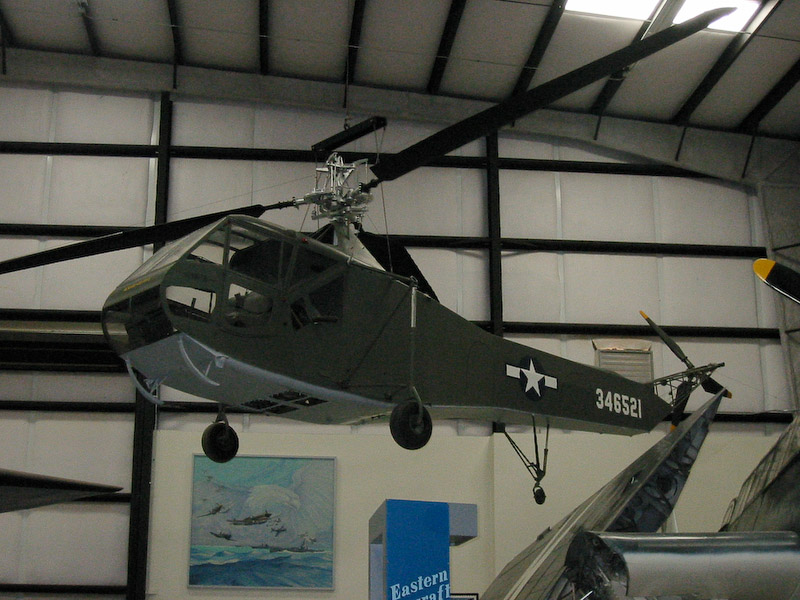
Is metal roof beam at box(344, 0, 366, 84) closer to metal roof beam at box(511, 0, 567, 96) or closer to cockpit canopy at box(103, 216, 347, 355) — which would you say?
metal roof beam at box(511, 0, 567, 96)

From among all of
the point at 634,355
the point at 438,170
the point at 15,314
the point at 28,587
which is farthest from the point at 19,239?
the point at 634,355

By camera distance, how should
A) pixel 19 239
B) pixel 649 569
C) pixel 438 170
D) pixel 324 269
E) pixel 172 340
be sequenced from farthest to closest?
pixel 438 170
pixel 19 239
pixel 324 269
pixel 172 340
pixel 649 569

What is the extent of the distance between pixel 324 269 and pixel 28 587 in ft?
27.9

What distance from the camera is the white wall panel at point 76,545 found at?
Answer: 12367mm

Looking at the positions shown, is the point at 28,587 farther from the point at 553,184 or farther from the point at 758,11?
the point at 758,11

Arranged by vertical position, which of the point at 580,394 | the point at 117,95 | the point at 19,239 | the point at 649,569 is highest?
the point at 117,95

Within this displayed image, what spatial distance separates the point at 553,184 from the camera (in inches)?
577

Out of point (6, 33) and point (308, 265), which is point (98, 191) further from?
point (308, 265)

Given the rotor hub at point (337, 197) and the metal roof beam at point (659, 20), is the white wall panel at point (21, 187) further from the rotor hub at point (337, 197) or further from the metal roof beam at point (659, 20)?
the metal roof beam at point (659, 20)

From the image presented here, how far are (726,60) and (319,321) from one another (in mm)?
9691

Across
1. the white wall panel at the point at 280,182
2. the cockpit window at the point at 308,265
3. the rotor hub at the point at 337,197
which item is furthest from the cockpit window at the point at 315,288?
the white wall panel at the point at 280,182

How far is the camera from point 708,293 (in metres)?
14.5

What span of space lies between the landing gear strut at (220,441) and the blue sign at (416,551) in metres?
2.71

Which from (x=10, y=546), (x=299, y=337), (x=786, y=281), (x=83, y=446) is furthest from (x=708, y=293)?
(x=10, y=546)
